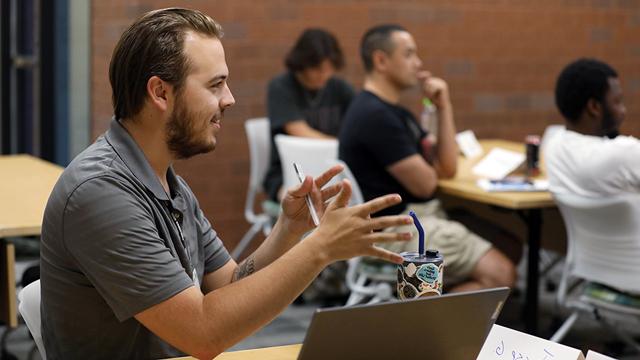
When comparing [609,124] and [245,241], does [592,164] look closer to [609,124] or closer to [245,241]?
[609,124]

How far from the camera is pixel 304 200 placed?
208 cm

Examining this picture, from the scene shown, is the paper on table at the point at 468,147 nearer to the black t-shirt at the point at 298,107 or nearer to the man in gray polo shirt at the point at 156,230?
the black t-shirt at the point at 298,107

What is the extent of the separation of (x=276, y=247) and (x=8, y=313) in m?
1.39

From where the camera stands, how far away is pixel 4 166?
4219mm

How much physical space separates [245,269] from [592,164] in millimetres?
1715

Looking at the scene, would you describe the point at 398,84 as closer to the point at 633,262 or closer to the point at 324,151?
the point at 324,151

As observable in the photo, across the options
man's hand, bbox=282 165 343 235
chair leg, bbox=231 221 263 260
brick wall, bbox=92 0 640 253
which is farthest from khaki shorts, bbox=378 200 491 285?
man's hand, bbox=282 165 343 235

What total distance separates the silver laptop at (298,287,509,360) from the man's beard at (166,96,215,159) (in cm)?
57

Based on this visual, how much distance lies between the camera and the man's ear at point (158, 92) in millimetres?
1890

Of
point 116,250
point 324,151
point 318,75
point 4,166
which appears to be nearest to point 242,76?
point 318,75

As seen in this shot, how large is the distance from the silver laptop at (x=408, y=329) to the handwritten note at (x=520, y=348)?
61 mm

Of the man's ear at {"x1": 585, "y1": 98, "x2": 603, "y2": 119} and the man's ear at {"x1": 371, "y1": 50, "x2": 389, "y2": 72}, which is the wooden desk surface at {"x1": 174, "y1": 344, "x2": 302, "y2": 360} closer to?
the man's ear at {"x1": 585, "y1": 98, "x2": 603, "y2": 119}

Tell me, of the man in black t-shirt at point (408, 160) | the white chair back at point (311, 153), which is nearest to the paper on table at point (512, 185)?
the man in black t-shirt at point (408, 160)

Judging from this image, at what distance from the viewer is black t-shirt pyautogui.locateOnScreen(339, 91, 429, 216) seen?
13.4ft
